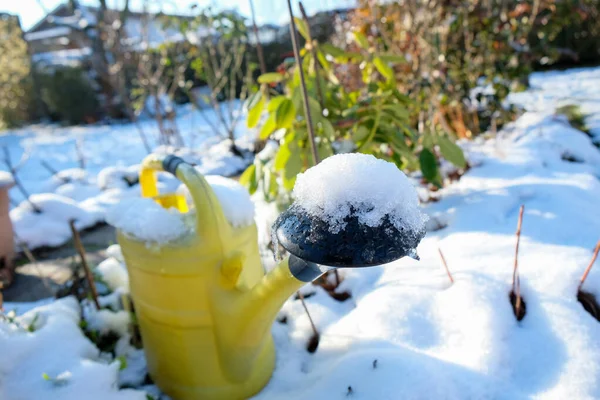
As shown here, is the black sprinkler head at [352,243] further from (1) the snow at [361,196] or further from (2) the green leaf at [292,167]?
(2) the green leaf at [292,167]

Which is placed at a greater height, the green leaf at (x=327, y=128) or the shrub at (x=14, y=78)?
the shrub at (x=14, y=78)

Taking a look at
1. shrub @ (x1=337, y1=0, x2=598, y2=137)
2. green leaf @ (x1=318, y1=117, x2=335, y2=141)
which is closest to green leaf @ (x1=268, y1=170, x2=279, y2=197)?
green leaf @ (x1=318, y1=117, x2=335, y2=141)

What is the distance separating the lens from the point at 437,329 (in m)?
0.96

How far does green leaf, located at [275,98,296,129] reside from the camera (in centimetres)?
122

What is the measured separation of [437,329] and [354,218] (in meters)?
0.63

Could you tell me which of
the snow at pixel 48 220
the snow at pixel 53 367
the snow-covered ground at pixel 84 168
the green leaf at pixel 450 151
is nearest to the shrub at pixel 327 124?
the green leaf at pixel 450 151

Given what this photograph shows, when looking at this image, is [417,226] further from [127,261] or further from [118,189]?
[118,189]

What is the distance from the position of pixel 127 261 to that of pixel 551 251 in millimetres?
1099

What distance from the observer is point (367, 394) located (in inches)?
32.2

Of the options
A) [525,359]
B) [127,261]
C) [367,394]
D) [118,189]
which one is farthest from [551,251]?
[118,189]

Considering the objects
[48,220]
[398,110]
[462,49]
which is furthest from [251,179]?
[462,49]

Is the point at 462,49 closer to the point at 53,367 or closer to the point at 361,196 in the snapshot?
the point at 361,196

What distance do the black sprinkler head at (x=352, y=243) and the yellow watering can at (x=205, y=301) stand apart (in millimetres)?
271

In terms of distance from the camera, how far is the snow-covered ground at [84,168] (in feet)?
7.72
